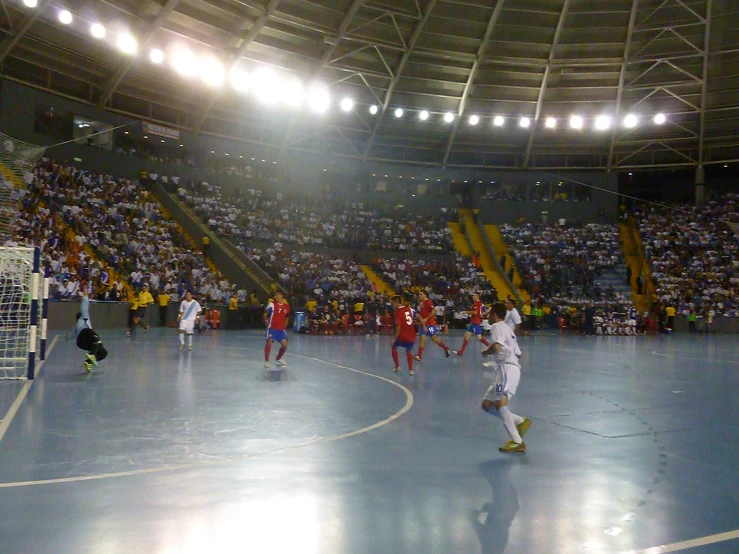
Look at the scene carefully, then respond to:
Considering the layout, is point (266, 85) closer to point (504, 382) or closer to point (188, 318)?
point (188, 318)

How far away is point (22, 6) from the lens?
27.9 metres

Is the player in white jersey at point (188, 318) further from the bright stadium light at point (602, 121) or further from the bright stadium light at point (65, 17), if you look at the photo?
the bright stadium light at point (602, 121)

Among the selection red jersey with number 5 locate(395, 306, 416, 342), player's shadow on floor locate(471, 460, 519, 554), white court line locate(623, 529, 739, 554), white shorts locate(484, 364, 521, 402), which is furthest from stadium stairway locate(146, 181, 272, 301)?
white court line locate(623, 529, 739, 554)

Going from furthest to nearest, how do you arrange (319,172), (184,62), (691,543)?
(319,172) < (184,62) < (691,543)

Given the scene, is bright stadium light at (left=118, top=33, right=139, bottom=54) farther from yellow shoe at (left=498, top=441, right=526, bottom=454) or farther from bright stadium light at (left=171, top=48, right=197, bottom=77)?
yellow shoe at (left=498, top=441, right=526, bottom=454)

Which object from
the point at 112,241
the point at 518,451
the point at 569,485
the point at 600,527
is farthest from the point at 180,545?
the point at 112,241

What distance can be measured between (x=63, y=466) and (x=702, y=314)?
39.5 m

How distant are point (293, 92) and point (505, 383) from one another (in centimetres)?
3127

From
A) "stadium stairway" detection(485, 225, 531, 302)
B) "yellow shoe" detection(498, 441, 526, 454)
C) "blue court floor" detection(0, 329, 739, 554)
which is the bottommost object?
"blue court floor" detection(0, 329, 739, 554)

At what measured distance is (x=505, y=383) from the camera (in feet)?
26.2

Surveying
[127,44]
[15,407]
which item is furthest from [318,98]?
[15,407]

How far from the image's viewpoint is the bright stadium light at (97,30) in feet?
95.0

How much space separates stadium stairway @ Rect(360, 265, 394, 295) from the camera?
37500mm

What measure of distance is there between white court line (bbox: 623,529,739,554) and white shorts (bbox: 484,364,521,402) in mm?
3110
